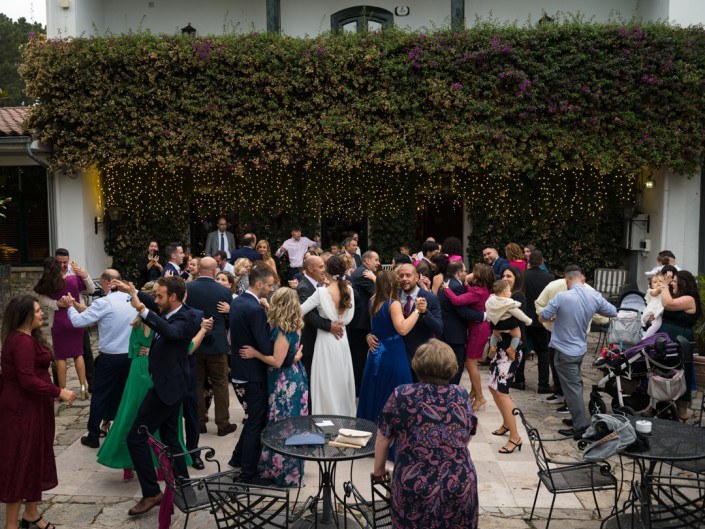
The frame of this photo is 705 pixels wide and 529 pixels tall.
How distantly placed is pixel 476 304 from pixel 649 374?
6.26 feet

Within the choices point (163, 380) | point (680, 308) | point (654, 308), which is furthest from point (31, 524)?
point (654, 308)

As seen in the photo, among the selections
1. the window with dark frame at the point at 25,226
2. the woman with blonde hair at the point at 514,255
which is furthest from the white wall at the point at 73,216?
the woman with blonde hair at the point at 514,255

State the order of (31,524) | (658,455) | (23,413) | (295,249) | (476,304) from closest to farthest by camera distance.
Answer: (658,455), (23,413), (31,524), (476,304), (295,249)

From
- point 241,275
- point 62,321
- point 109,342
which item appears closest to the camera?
point 109,342

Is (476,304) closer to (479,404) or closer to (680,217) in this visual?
(479,404)

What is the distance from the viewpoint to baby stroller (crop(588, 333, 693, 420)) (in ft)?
21.8

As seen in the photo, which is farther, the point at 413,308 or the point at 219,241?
the point at 219,241

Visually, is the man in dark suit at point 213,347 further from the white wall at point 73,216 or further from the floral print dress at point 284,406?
the white wall at point 73,216

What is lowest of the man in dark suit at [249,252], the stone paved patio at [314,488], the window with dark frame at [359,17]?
the stone paved patio at [314,488]

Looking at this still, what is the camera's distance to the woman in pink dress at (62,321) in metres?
7.51

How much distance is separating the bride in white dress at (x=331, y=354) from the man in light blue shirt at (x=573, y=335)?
222 cm

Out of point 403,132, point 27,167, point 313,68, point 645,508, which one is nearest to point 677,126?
point 403,132

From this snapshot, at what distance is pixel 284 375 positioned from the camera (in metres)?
5.73

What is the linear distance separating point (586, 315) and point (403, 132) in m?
7.78
